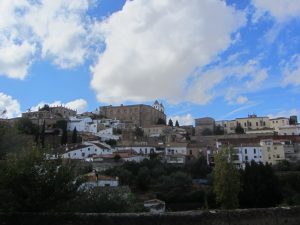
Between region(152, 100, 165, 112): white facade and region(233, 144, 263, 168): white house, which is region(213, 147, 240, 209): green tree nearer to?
region(233, 144, 263, 168): white house

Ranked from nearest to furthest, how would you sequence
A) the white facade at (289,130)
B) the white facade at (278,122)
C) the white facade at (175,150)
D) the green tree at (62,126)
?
1. the white facade at (175,150)
2. the green tree at (62,126)
3. the white facade at (289,130)
4. the white facade at (278,122)

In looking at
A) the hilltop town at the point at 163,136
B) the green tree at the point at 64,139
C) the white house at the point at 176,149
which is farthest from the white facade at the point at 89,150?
the green tree at the point at 64,139

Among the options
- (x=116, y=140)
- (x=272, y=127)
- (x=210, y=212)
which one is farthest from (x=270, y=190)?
(x=272, y=127)

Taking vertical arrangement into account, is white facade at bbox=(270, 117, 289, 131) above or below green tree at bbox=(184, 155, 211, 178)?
above

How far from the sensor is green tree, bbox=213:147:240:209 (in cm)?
4038

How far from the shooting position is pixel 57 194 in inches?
522

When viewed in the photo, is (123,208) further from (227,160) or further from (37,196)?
(227,160)

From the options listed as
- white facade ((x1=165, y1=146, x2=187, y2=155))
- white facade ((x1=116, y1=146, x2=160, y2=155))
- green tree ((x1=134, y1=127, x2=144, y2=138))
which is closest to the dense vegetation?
white facade ((x1=116, y1=146, x2=160, y2=155))

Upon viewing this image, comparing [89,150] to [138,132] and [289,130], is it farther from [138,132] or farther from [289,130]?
[289,130]

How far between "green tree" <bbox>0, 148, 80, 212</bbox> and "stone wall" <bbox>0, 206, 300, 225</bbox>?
0.65m

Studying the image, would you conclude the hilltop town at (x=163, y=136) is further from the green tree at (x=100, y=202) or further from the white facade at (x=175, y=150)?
the green tree at (x=100, y=202)

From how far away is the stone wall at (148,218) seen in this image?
39.7 ft

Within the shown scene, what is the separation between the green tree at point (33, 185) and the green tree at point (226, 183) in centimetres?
2867

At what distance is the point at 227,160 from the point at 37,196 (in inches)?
1303
